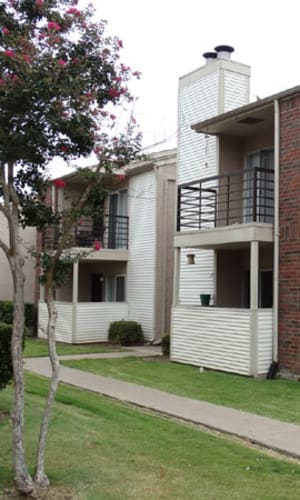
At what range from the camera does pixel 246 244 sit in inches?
571

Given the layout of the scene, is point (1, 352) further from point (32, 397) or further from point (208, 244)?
point (208, 244)

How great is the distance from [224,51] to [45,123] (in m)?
13.0

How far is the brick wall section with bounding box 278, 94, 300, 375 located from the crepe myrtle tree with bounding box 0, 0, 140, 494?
7.48 m

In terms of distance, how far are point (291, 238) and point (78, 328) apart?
9276 mm

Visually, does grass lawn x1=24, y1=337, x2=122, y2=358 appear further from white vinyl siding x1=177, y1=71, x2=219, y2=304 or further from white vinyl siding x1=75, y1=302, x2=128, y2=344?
white vinyl siding x1=177, y1=71, x2=219, y2=304

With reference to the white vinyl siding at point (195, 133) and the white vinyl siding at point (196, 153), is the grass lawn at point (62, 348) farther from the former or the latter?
the white vinyl siding at point (195, 133)

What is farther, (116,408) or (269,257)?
(269,257)

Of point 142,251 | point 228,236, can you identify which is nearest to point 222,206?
point 228,236

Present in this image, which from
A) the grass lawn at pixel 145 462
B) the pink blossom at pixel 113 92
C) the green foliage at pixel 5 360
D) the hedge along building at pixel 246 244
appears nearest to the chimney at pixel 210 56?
the hedge along building at pixel 246 244

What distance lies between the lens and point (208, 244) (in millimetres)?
14602

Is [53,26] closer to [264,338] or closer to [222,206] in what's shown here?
[264,338]

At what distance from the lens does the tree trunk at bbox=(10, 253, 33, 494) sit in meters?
5.27

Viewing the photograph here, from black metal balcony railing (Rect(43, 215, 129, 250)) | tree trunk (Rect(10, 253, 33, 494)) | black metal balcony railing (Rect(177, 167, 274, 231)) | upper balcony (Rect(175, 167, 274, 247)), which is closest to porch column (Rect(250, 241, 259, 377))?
upper balcony (Rect(175, 167, 274, 247))

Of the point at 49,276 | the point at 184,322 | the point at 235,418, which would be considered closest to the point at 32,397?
the point at 235,418
